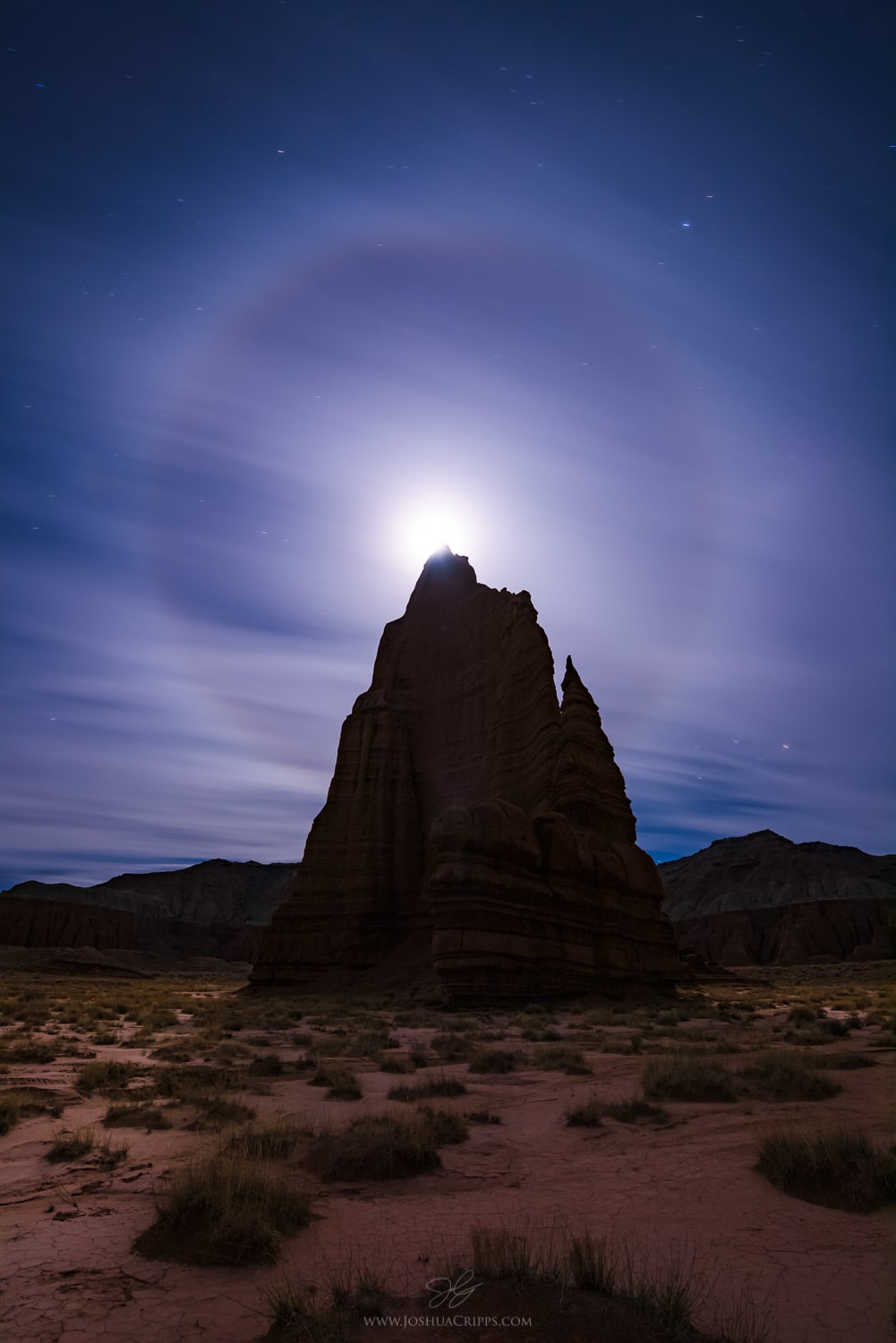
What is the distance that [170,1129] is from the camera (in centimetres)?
756

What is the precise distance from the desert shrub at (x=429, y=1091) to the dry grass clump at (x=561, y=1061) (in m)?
2.27

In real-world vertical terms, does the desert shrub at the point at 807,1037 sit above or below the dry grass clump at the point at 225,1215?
below

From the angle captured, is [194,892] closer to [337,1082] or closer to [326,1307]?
[337,1082]

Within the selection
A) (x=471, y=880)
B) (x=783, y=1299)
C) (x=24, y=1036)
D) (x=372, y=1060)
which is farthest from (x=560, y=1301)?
(x=471, y=880)

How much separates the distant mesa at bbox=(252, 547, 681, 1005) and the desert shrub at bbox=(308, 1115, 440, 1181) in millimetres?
17866

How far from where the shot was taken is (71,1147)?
6.64 metres

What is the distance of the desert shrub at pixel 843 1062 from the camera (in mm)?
10281

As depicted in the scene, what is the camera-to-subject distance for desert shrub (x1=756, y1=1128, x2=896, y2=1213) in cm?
515

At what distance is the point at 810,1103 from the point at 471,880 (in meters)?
16.6

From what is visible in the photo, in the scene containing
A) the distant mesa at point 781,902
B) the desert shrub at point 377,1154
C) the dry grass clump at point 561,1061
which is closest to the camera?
the desert shrub at point 377,1154

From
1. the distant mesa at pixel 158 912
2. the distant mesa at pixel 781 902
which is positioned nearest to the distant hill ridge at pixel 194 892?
the distant mesa at pixel 158 912

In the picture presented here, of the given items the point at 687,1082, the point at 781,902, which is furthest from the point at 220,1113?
the point at 781,902

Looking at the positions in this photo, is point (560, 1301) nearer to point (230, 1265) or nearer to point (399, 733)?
point (230, 1265)

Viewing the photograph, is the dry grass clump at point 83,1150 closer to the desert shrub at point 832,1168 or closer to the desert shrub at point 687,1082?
the desert shrub at point 832,1168
